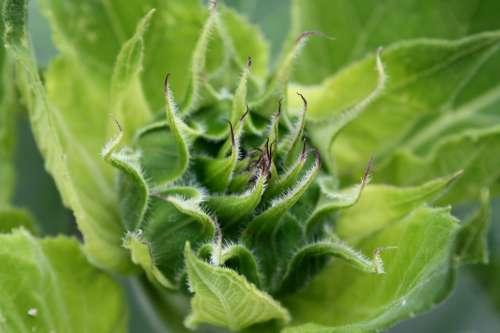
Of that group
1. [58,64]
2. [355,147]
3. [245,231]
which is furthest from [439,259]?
[58,64]

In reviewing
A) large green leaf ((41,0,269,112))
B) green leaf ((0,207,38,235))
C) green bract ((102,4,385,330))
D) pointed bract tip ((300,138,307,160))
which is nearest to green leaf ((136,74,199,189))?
green bract ((102,4,385,330))

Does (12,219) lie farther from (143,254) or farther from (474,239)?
(474,239)

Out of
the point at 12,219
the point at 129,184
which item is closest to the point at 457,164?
the point at 129,184

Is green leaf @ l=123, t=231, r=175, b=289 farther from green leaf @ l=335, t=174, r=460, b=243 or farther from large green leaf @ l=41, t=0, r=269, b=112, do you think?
large green leaf @ l=41, t=0, r=269, b=112

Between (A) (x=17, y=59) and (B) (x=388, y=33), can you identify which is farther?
(B) (x=388, y=33)

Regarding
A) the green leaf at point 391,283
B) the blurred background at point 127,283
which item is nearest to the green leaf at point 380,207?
the green leaf at point 391,283

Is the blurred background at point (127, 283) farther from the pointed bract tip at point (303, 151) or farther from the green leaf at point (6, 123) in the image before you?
the pointed bract tip at point (303, 151)

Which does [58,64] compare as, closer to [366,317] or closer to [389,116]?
[389,116]
